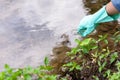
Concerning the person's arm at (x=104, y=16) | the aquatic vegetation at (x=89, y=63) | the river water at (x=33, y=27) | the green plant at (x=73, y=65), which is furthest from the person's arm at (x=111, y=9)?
the river water at (x=33, y=27)

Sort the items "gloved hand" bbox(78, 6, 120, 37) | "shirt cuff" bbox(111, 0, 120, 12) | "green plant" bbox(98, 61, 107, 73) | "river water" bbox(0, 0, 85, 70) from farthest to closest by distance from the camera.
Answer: "river water" bbox(0, 0, 85, 70), "green plant" bbox(98, 61, 107, 73), "gloved hand" bbox(78, 6, 120, 37), "shirt cuff" bbox(111, 0, 120, 12)

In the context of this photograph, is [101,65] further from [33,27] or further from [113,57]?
[33,27]

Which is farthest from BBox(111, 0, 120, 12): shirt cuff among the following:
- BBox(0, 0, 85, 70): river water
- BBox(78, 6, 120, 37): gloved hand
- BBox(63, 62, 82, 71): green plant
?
BBox(0, 0, 85, 70): river water

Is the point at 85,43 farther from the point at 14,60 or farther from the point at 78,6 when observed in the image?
the point at 78,6

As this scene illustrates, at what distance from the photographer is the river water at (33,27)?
12.5ft

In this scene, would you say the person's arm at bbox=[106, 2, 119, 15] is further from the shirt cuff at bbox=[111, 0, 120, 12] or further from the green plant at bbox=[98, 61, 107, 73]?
the green plant at bbox=[98, 61, 107, 73]

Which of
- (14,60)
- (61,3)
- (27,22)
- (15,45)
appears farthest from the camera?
(61,3)

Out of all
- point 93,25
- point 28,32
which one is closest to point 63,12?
point 28,32

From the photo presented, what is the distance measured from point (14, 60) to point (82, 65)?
2.57ft

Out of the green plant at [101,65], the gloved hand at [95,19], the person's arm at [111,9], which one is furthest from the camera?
the green plant at [101,65]

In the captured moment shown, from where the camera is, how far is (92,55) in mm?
3387

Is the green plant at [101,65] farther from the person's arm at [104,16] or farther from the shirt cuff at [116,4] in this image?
the shirt cuff at [116,4]

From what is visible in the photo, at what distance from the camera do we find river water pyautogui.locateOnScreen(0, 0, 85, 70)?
12.5ft

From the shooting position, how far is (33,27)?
4.27 metres
